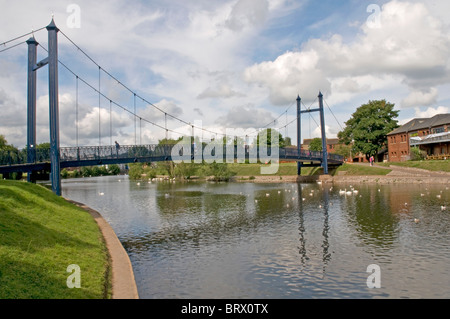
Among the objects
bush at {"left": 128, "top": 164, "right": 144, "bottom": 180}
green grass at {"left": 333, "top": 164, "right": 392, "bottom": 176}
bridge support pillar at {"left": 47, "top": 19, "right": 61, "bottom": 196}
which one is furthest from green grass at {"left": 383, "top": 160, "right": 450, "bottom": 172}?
bush at {"left": 128, "top": 164, "right": 144, "bottom": 180}

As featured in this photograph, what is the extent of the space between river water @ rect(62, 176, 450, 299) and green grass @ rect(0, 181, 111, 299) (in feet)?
6.46

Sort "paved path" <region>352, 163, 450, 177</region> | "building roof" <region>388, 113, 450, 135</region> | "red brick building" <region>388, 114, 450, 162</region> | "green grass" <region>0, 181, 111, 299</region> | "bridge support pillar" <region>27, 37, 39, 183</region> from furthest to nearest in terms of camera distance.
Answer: "building roof" <region>388, 113, 450, 135</region> → "red brick building" <region>388, 114, 450, 162</region> → "paved path" <region>352, 163, 450, 177</region> → "bridge support pillar" <region>27, 37, 39, 183</region> → "green grass" <region>0, 181, 111, 299</region>

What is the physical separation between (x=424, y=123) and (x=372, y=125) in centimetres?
1136

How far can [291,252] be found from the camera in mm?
17188

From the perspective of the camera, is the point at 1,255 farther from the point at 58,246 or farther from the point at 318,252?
the point at 318,252

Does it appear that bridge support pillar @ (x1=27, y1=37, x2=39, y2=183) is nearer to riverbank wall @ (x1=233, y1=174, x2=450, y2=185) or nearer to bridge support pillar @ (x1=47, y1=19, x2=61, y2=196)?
bridge support pillar @ (x1=47, y1=19, x2=61, y2=196)

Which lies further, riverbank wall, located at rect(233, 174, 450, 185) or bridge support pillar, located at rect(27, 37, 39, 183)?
riverbank wall, located at rect(233, 174, 450, 185)

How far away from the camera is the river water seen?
1251 centimetres

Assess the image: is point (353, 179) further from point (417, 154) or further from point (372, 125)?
point (372, 125)

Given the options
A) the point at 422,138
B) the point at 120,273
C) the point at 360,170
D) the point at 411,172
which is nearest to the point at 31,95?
the point at 120,273

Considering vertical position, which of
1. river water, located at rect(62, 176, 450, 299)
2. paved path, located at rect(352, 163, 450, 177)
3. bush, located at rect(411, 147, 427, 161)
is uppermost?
bush, located at rect(411, 147, 427, 161)

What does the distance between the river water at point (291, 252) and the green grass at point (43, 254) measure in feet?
6.46
